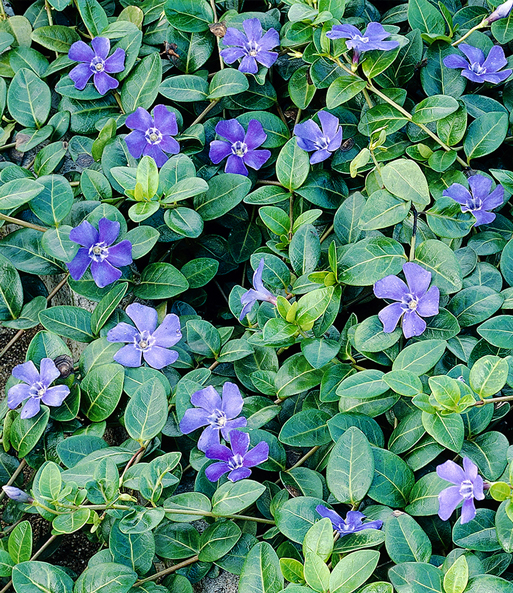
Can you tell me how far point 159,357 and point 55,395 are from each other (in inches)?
9.1

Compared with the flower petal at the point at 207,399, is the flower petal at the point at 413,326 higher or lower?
higher

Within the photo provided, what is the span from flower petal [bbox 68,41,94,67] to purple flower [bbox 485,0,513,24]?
3.22ft

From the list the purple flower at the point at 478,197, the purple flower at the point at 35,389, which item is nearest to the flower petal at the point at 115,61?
the purple flower at the point at 35,389

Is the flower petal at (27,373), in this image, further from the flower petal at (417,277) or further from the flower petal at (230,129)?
the flower petal at (417,277)

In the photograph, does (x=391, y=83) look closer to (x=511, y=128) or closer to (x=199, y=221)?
(x=511, y=128)

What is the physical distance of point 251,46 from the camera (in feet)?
5.41

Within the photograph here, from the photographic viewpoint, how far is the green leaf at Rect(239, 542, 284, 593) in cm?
112

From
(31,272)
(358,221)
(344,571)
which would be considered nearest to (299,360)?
(358,221)

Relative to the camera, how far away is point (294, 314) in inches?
51.5

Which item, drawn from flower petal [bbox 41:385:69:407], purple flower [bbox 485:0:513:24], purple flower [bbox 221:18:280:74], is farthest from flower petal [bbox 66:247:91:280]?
purple flower [bbox 485:0:513:24]

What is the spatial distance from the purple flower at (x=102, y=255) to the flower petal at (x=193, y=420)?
0.35 meters

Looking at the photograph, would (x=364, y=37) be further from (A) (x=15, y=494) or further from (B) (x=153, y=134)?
(A) (x=15, y=494)

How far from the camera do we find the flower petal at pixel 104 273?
1445 mm

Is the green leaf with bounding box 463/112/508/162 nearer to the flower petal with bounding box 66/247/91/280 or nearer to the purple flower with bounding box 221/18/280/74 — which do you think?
the purple flower with bounding box 221/18/280/74
